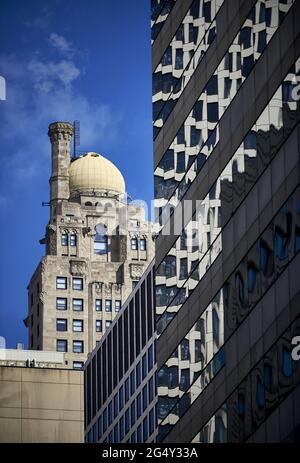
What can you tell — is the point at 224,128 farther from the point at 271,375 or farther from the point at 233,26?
the point at 271,375

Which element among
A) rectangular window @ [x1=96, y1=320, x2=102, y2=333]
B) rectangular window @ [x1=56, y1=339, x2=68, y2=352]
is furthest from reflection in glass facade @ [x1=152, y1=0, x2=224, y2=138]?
rectangular window @ [x1=96, y1=320, x2=102, y2=333]

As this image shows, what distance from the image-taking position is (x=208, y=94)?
66.0 meters

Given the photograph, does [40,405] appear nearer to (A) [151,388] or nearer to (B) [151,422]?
(B) [151,422]

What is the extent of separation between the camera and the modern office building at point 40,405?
96.4m

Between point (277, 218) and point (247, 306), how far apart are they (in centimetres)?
444

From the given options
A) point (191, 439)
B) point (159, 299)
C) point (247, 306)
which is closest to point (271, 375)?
point (247, 306)

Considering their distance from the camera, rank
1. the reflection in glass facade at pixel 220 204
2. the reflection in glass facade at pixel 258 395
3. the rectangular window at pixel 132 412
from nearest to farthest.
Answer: the reflection in glass facade at pixel 258 395 < the reflection in glass facade at pixel 220 204 < the rectangular window at pixel 132 412

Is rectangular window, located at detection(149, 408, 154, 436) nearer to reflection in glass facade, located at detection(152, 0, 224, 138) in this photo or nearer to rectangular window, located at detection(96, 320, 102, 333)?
reflection in glass facade, located at detection(152, 0, 224, 138)

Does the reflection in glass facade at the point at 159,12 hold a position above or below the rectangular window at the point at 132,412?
above

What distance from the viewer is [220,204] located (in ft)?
208

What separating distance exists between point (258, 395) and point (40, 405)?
41.8 m

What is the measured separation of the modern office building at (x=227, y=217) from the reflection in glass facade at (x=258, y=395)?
4cm

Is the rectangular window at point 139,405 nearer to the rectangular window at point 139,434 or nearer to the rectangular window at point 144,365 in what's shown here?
the rectangular window at point 139,434

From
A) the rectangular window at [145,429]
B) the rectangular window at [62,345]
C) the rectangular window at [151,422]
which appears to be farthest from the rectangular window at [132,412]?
the rectangular window at [62,345]
